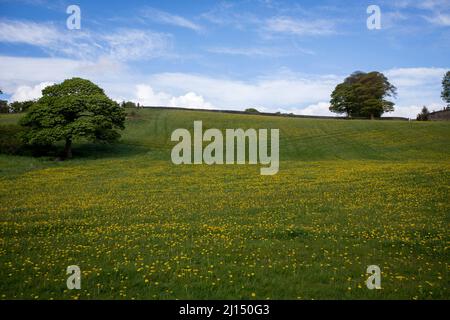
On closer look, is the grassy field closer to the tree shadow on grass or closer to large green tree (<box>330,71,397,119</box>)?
the tree shadow on grass

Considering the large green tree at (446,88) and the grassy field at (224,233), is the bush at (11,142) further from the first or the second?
the large green tree at (446,88)

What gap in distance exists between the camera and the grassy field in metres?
9.65

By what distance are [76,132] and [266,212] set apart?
35311mm

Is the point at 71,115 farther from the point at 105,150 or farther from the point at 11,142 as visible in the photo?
the point at 11,142

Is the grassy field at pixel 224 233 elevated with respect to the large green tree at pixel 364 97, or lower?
lower

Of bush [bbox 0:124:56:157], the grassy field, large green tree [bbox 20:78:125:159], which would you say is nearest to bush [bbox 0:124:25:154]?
bush [bbox 0:124:56:157]

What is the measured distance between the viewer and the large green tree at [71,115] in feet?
150

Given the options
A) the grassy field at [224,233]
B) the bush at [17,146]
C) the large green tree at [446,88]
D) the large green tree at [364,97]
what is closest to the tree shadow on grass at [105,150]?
the bush at [17,146]

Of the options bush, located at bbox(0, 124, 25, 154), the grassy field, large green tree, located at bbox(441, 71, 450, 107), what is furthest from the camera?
large green tree, located at bbox(441, 71, 450, 107)

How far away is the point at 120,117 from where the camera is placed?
51.7m

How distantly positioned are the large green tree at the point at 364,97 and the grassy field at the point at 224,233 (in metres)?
77.4

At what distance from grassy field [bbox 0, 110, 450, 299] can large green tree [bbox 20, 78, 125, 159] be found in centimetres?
1057

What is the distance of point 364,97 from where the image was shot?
107 metres
